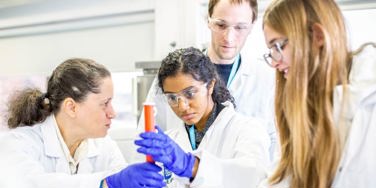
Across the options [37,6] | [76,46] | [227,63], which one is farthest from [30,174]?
[37,6]

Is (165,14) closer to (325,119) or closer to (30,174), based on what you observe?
(30,174)

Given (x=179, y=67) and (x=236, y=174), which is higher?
(x=179, y=67)

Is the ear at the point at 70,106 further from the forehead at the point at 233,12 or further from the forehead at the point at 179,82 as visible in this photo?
the forehead at the point at 233,12

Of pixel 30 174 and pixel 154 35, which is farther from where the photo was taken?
pixel 154 35

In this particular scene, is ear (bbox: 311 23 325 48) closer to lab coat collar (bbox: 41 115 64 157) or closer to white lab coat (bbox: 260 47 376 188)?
white lab coat (bbox: 260 47 376 188)

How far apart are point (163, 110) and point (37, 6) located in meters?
1.49

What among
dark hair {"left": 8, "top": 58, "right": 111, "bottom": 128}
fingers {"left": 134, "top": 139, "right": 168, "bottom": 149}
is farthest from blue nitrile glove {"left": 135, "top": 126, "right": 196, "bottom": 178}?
dark hair {"left": 8, "top": 58, "right": 111, "bottom": 128}

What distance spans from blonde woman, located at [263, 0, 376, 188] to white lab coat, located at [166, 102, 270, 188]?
1.02ft

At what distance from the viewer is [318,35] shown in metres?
1.11

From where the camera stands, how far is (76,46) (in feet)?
9.55

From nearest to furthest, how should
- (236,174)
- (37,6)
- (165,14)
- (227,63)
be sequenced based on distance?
(236,174) → (227,63) → (165,14) → (37,6)

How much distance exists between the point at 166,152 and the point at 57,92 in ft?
2.39

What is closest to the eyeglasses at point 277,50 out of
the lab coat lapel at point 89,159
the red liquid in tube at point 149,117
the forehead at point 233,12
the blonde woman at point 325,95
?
the blonde woman at point 325,95

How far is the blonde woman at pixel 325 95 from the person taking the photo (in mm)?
1050
